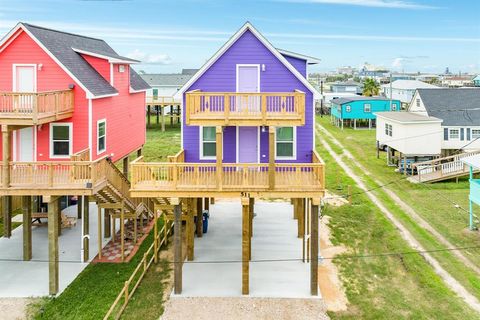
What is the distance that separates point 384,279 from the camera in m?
17.8

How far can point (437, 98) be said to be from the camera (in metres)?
43.6

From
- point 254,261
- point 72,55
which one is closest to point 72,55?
Answer: point 72,55

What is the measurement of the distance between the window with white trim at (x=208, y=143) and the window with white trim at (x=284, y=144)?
2.91m

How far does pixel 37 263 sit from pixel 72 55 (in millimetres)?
10234

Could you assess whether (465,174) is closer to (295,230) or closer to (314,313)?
(295,230)

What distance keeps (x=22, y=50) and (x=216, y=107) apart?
9.51 m

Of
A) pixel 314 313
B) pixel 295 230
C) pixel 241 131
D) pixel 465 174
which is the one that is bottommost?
pixel 314 313

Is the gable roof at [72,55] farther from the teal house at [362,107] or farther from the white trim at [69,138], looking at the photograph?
the teal house at [362,107]

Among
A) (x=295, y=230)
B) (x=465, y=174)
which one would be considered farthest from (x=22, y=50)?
(x=465, y=174)

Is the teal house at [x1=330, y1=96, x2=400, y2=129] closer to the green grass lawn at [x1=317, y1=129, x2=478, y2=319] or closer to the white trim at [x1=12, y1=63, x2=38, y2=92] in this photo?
the green grass lawn at [x1=317, y1=129, x2=478, y2=319]

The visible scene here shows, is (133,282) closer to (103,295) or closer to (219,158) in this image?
(103,295)

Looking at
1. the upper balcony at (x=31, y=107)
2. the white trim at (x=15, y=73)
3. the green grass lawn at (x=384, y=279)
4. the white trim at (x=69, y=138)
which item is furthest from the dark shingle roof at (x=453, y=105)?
the white trim at (x=15, y=73)

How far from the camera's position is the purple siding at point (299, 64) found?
19.9 m

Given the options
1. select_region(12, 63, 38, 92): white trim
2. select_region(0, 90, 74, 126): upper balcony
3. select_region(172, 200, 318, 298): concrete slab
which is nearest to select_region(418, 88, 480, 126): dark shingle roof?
select_region(172, 200, 318, 298): concrete slab
